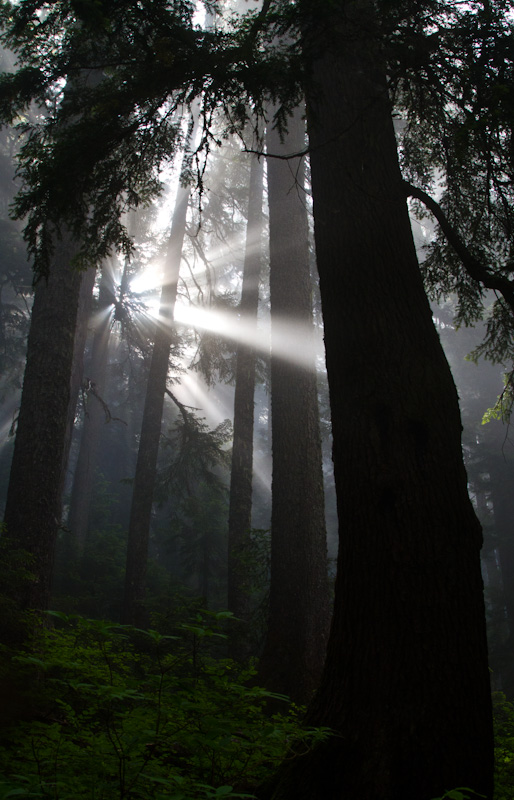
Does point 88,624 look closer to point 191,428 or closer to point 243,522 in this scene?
point 243,522

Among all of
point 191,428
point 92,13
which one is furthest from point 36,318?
point 191,428

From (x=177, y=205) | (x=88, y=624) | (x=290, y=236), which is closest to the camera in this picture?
(x=88, y=624)

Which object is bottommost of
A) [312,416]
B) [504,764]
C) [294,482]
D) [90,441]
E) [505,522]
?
[504,764]

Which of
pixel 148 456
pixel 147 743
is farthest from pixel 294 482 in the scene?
pixel 148 456

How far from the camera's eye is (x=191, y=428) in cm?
1598

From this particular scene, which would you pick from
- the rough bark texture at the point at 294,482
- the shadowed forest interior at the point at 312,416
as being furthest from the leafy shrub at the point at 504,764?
the rough bark texture at the point at 294,482

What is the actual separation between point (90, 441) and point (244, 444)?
11.5 meters

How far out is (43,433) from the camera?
6.75 m

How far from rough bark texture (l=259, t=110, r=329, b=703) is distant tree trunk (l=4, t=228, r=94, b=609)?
3.08 m

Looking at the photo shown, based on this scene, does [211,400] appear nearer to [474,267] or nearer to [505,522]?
[505,522]

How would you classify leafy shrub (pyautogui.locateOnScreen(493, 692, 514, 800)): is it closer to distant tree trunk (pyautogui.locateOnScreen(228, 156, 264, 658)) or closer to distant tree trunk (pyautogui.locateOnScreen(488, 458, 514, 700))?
distant tree trunk (pyautogui.locateOnScreen(228, 156, 264, 658))

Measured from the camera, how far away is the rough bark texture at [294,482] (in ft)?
23.0

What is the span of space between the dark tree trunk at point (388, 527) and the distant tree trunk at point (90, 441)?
661 inches

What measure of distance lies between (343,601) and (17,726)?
201 cm
